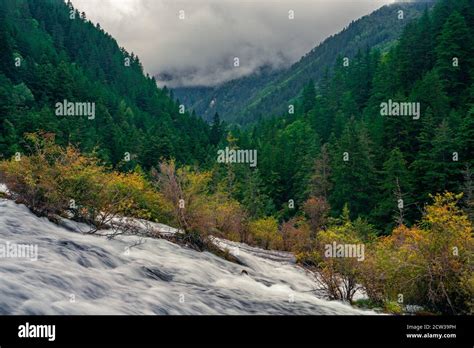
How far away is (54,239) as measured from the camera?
20.1 meters

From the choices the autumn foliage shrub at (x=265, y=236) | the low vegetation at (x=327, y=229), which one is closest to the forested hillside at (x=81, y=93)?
the low vegetation at (x=327, y=229)

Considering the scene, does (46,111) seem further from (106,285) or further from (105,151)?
(106,285)

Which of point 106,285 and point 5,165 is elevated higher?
point 5,165

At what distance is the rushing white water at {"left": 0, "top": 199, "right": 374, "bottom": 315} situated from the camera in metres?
14.2

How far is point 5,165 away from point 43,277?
10.4 meters

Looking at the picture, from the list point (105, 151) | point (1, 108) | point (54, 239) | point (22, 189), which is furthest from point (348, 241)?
point (105, 151)

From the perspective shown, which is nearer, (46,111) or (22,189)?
(22,189)
